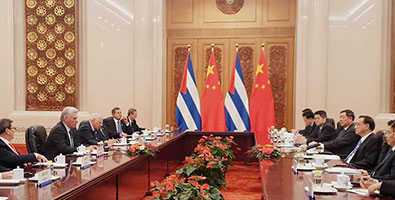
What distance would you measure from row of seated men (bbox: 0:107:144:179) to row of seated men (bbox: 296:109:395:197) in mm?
2580

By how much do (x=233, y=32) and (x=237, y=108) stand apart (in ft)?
6.87

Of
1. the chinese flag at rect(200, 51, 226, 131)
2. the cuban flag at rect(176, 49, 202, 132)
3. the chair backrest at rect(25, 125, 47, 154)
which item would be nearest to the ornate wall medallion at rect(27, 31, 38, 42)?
the cuban flag at rect(176, 49, 202, 132)

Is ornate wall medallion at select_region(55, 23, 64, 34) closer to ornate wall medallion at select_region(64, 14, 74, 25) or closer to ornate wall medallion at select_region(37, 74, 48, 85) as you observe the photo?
ornate wall medallion at select_region(64, 14, 74, 25)

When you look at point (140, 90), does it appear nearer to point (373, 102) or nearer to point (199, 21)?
point (199, 21)

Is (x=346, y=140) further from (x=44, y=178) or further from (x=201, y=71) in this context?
(x=201, y=71)

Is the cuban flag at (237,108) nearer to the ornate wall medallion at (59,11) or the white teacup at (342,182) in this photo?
the ornate wall medallion at (59,11)

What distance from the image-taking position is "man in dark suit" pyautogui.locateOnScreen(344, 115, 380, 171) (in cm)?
404

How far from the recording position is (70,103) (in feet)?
27.7

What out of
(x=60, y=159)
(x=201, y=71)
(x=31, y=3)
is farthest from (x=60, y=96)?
(x=60, y=159)

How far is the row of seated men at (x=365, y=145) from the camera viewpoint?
2.96 meters

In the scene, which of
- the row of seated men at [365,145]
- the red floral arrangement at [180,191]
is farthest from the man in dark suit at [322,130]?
the red floral arrangement at [180,191]

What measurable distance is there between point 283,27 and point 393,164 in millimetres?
5936

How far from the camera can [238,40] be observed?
8.89 metres

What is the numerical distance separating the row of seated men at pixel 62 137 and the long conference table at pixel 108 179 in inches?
12.5
